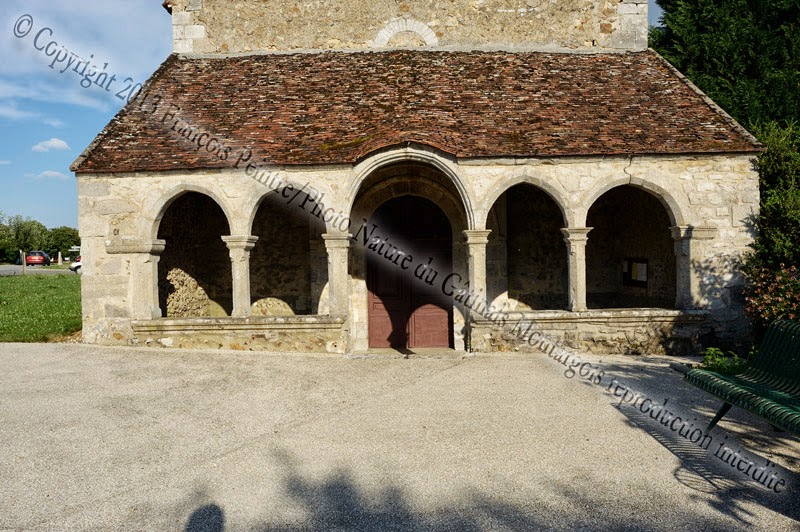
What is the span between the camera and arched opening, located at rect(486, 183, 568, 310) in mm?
10266

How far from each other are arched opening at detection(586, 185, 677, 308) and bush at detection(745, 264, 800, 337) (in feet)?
6.19

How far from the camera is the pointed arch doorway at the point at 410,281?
1013cm

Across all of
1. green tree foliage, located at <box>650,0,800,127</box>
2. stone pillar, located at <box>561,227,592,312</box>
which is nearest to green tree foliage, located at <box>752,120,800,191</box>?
stone pillar, located at <box>561,227,592,312</box>

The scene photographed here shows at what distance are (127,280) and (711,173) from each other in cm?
874

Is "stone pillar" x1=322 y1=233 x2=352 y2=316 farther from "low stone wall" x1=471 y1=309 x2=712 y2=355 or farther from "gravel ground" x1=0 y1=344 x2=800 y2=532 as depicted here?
"low stone wall" x1=471 y1=309 x2=712 y2=355

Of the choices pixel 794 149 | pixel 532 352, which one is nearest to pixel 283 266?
pixel 532 352

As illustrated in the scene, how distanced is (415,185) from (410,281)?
5.96ft

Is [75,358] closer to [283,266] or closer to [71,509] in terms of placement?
[283,266]

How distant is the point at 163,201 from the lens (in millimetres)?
8055

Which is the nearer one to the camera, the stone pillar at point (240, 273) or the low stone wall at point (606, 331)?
the low stone wall at point (606, 331)

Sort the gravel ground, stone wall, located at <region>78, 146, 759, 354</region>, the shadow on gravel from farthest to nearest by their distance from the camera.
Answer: stone wall, located at <region>78, 146, 759, 354</region> < the gravel ground < the shadow on gravel

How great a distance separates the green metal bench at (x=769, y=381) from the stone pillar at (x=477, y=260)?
3525 mm

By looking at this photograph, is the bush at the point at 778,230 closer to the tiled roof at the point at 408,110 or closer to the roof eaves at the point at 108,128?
the tiled roof at the point at 408,110

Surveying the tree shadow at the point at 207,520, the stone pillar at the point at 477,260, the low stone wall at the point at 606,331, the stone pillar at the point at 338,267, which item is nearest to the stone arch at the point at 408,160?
the stone pillar at the point at 477,260
